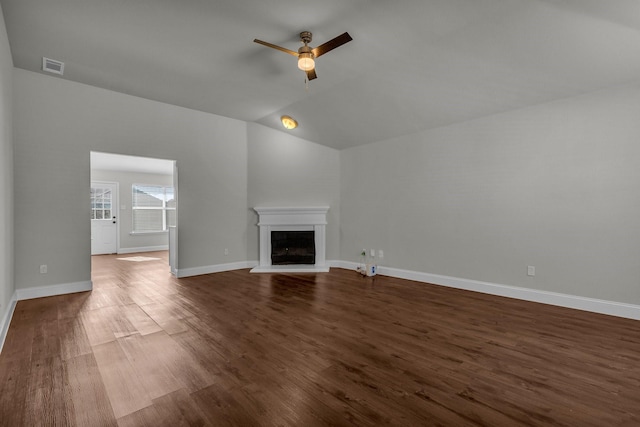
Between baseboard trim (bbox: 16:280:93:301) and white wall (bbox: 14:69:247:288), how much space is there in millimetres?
58

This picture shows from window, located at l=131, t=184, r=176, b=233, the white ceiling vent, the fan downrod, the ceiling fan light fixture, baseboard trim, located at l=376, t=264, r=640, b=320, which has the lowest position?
baseboard trim, located at l=376, t=264, r=640, b=320

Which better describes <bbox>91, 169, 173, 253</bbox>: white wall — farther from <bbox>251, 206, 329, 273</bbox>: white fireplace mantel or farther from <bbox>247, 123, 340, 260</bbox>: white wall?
<bbox>251, 206, 329, 273</bbox>: white fireplace mantel

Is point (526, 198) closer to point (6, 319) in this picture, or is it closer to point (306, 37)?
point (306, 37)

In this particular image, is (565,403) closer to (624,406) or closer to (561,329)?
(624,406)

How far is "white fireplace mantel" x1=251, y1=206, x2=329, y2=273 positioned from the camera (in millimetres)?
5828

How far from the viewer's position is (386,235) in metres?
5.39

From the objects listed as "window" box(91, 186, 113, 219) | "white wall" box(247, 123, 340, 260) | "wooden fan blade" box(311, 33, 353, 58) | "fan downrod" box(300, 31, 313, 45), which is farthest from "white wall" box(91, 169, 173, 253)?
"wooden fan blade" box(311, 33, 353, 58)

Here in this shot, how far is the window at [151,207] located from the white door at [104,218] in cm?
52

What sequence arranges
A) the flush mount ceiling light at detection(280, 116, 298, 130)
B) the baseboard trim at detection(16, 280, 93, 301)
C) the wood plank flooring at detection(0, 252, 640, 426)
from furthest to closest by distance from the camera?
the flush mount ceiling light at detection(280, 116, 298, 130), the baseboard trim at detection(16, 280, 93, 301), the wood plank flooring at detection(0, 252, 640, 426)

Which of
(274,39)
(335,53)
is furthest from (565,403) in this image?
(274,39)

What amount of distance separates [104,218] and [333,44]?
854 cm

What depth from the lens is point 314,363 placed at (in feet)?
7.32

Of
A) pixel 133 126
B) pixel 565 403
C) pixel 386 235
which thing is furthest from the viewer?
pixel 386 235

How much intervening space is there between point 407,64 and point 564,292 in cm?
329
